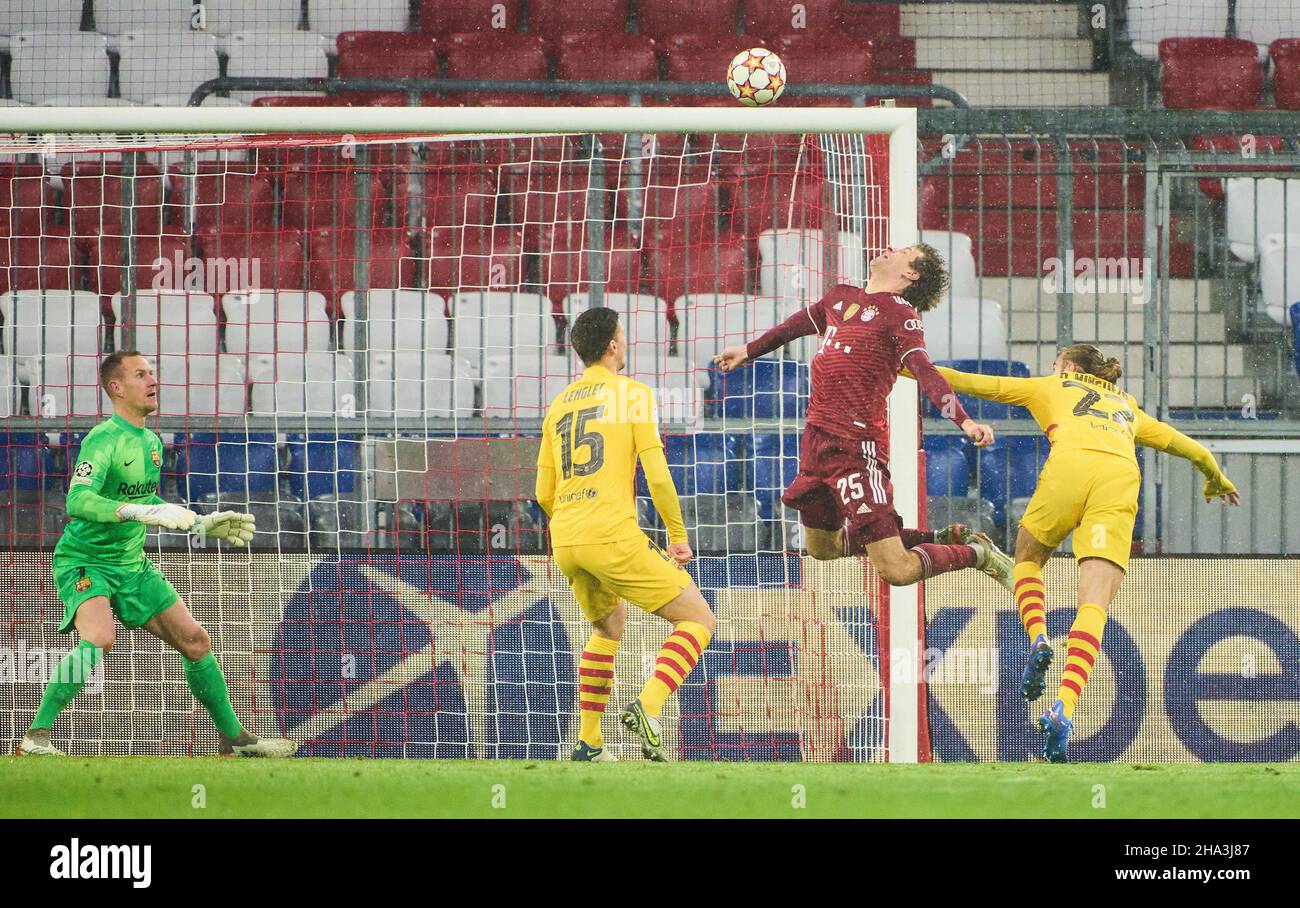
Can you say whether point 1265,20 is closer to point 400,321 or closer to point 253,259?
point 400,321

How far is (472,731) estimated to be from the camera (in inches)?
269

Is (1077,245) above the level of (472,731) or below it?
above

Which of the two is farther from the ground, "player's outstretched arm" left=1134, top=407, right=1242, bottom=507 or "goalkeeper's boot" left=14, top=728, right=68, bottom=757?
"player's outstretched arm" left=1134, top=407, right=1242, bottom=507

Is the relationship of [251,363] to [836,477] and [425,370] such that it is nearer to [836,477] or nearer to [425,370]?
[425,370]

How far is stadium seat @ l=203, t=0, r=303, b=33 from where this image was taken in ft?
35.4

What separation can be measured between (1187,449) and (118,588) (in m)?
4.33

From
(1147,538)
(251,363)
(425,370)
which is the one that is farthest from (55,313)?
(1147,538)

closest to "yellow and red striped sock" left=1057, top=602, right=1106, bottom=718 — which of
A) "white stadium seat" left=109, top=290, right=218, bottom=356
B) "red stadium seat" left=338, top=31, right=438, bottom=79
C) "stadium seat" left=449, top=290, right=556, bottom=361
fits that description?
"stadium seat" left=449, top=290, right=556, bottom=361

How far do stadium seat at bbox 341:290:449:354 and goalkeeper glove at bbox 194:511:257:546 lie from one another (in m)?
1.66

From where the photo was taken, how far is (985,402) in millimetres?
7828

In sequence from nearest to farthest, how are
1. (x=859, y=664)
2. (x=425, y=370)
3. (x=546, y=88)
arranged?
(x=859, y=664) → (x=425, y=370) → (x=546, y=88)

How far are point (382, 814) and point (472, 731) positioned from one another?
1533 mm

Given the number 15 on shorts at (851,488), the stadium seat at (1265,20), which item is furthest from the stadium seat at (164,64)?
the stadium seat at (1265,20)

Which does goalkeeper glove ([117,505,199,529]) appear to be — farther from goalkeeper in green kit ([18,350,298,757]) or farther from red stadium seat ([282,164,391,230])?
red stadium seat ([282,164,391,230])
